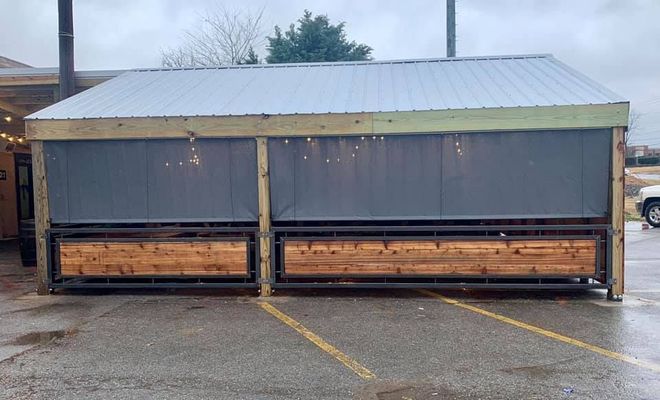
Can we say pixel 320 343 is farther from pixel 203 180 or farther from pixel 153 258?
pixel 153 258

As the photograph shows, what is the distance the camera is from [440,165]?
6.47 meters

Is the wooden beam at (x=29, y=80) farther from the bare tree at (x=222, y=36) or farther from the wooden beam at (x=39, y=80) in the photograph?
the bare tree at (x=222, y=36)

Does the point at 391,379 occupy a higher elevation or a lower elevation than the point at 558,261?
lower

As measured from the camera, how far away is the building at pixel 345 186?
20.7 ft

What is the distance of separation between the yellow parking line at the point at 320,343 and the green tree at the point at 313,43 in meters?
13.4

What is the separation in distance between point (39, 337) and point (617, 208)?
705 centimetres

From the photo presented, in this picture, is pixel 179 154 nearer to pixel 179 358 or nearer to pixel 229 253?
pixel 229 253

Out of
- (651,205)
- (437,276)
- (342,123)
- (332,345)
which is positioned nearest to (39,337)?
(332,345)

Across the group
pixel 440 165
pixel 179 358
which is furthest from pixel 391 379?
pixel 440 165

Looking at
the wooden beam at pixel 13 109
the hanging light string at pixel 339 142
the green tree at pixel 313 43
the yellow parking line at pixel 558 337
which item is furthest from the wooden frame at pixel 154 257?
the green tree at pixel 313 43

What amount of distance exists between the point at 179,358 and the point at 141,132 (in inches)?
134

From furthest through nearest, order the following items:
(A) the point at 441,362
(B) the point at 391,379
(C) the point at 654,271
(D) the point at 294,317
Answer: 1. (C) the point at 654,271
2. (D) the point at 294,317
3. (A) the point at 441,362
4. (B) the point at 391,379

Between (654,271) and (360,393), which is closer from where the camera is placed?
(360,393)

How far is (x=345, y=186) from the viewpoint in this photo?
6586 mm
